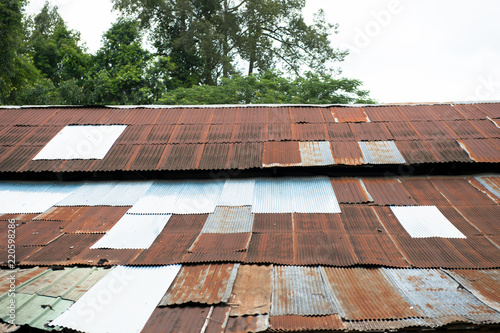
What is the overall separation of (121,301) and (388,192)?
5047 mm

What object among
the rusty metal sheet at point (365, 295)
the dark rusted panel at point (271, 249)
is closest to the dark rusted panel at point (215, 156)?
the dark rusted panel at point (271, 249)

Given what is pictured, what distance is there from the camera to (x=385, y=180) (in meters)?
7.57

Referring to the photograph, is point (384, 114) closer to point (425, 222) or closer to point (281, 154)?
point (281, 154)

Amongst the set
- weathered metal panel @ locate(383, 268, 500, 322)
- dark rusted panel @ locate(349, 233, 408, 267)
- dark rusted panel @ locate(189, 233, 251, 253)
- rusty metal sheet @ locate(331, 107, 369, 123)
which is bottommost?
weathered metal panel @ locate(383, 268, 500, 322)

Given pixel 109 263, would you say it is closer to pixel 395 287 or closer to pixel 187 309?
pixel 187 309

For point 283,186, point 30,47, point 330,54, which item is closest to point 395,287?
point 283,186

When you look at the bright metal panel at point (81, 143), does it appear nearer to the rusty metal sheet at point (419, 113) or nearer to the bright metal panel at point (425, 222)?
the bright metal panel at point (425, 222)

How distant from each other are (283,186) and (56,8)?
120ft

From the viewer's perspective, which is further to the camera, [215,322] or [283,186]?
[283,186]

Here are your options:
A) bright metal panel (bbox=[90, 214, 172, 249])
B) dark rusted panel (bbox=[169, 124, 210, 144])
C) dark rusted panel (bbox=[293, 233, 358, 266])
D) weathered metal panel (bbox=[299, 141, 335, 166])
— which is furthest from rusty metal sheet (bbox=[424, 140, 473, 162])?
bright metal panel (bbox=[90, 214, 172, 249])

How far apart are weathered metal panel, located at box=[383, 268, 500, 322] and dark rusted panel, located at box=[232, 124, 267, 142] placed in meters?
4.58

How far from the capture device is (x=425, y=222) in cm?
604

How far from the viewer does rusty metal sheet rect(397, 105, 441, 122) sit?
9.09 meters

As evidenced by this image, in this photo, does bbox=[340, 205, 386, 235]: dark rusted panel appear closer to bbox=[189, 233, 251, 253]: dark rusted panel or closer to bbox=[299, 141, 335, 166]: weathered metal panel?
bbox=[299, 141, 335, 166]: weathered metal panel
